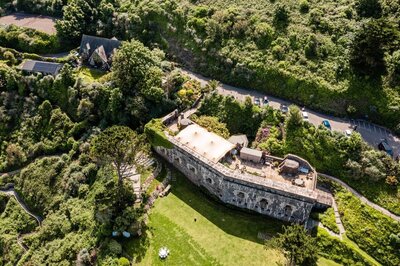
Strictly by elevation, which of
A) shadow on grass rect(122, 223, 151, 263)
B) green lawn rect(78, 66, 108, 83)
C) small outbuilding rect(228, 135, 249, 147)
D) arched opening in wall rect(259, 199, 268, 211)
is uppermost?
small outbuilding rect(228, 135, 249, 147)

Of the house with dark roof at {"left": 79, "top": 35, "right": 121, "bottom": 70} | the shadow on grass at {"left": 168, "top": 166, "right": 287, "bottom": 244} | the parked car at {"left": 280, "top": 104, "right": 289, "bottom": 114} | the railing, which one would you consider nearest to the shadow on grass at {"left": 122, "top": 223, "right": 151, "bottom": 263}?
the shadow on grass at {"left": 168, "top": 166, "right": 287, "bottom": 244}

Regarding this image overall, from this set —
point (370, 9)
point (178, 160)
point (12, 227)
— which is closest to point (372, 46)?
point (370, 9)

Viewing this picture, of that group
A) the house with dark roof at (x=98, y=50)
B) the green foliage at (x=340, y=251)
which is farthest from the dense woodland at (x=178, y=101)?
the house with dark roof at (x=98, y=50)

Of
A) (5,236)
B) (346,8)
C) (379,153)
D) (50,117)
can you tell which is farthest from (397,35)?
(5,236)

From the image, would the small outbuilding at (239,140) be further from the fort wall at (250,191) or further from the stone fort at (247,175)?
the fort wall at (250,191)

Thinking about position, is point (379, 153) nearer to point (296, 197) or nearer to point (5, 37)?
point (296, 197)

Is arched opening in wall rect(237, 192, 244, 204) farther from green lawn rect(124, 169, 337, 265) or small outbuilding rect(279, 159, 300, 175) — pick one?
small outbuilding rect(279, 159, 300, 175)
